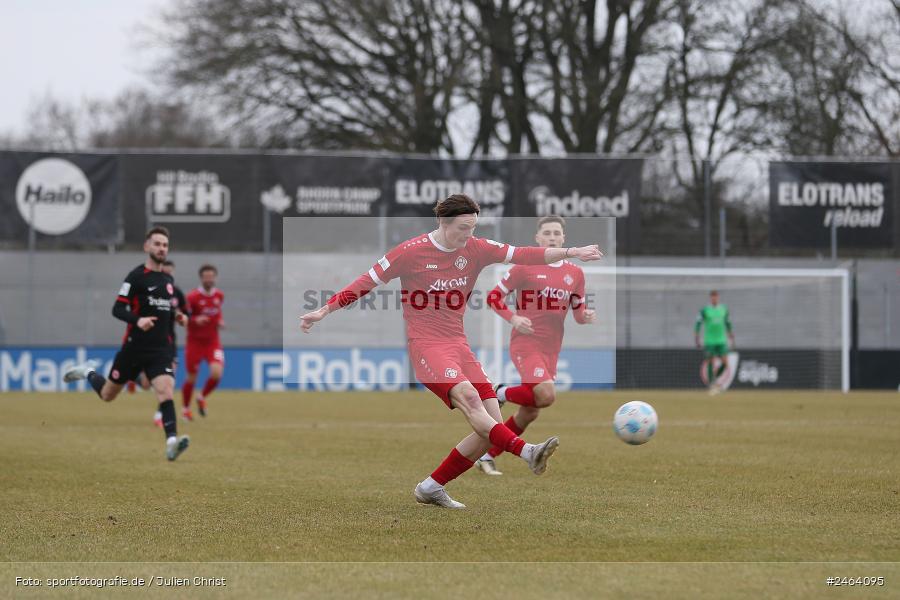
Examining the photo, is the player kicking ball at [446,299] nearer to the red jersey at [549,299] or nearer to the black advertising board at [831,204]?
the red jersey at [549,299]

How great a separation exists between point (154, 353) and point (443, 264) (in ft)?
15.9

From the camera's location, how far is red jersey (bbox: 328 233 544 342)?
26.5ft

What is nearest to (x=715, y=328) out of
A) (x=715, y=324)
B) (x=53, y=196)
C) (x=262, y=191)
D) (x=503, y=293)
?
(x=715, y=324)

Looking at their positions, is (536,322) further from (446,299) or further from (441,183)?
(441,183)

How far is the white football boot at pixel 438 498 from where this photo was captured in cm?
797

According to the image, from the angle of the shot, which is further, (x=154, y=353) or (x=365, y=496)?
(x=154, y=353)

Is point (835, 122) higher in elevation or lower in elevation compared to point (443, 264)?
higher

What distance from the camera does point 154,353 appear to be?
39.2 ft

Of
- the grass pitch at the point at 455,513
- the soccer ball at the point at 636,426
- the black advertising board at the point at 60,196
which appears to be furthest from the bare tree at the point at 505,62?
the soccer ball at the point at 636,426

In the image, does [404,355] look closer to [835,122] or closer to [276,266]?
[276,266]

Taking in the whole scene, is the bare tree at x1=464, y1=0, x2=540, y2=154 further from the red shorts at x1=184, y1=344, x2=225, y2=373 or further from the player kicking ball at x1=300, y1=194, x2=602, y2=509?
the player kicking ball at x1=300, y1=194, x2=602, y2=509

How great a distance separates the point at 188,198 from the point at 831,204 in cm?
1471

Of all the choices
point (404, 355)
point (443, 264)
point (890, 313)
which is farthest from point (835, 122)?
point (443, 264)

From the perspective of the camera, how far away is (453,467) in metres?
7.94
